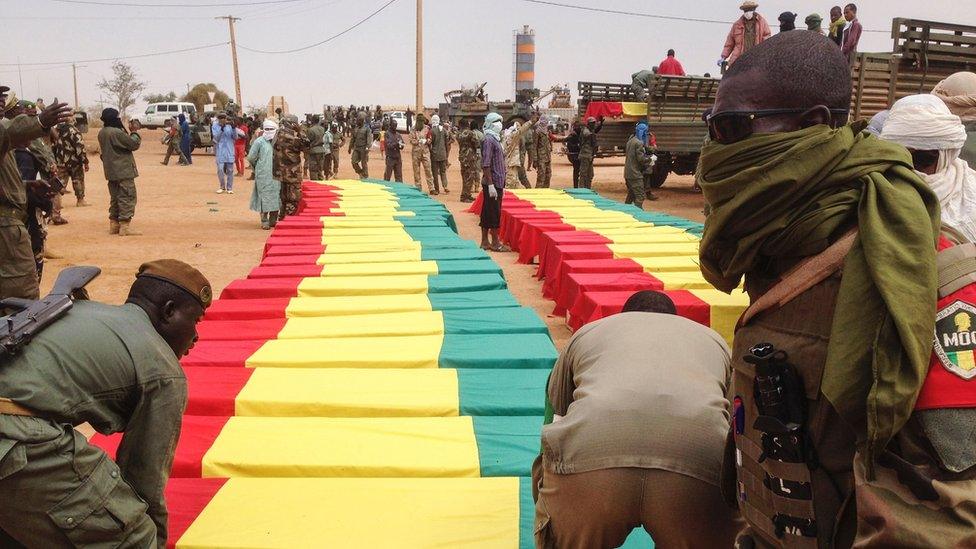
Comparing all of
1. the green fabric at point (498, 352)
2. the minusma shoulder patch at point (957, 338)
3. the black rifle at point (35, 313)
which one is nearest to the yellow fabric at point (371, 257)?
the green fabric at point (498, 352)

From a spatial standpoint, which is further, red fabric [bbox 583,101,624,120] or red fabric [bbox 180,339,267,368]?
red fabric [bbox 583,101,624,120]

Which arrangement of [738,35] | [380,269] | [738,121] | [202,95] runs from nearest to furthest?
[738,121] → [380,269] → [738,35] → [202,95]

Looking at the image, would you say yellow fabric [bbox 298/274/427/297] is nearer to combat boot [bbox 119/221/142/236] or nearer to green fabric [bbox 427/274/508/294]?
green fabric [bbox 427/274/508/294]

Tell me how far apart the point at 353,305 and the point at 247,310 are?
69 cm

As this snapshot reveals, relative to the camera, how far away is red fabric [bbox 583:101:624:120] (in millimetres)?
16172

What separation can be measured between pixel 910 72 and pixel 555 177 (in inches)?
518

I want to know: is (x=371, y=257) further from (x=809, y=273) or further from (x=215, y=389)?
(x=809, y=273)

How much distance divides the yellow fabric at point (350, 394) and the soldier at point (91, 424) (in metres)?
1.30

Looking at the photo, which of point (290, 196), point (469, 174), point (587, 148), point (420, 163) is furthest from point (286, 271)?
point (420, 163)

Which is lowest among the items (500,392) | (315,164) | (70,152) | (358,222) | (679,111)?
(500,392)

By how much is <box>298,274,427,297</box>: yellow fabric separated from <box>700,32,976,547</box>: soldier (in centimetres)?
428

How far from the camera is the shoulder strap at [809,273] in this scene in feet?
3.90

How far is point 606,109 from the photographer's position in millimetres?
16328

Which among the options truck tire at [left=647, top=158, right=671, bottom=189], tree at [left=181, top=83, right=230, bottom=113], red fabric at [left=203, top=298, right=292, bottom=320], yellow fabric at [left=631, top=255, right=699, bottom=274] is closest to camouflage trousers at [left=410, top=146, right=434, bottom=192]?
truck tire at [left=647, top=158, right=671, bottom=189]
